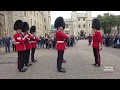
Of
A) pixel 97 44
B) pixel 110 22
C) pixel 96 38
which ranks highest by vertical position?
pixel 110 22

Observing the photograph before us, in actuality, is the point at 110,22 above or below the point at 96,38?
above

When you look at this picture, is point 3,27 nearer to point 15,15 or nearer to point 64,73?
point 15,15

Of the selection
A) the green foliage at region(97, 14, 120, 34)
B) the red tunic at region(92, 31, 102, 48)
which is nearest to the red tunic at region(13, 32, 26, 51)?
the red tunic at region(92, 31, 102, 48)

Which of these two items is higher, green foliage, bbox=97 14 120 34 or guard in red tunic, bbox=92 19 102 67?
green foliage, bbox=97 14 120 34

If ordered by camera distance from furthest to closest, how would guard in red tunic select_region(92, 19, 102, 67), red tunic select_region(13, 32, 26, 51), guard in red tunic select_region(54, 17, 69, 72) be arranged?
guard in red tunic select_region(92, 19, 102, 67)
red tunic select_region(13, 32, 26, 51)
guard in red tunic select_region(54, 17, 69, 72)

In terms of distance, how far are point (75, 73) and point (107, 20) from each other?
190ft

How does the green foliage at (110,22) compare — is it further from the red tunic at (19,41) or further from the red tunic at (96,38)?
the red tunic at (19,41)

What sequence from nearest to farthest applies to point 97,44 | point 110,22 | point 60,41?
point 60,41
point 97,44
point 110,22

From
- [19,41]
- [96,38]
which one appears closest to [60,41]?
[19,41]

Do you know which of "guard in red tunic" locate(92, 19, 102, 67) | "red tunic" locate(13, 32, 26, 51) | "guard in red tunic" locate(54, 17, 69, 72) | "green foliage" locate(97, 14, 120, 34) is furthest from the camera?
"green foliage" locate(97, 14, 120, 34)

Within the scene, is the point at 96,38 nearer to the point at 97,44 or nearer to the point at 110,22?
the point at 97,44

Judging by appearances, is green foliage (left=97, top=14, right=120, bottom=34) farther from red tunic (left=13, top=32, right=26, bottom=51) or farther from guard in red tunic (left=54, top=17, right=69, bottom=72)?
red tunic (left=13, top=32, right=26, bottom=51)

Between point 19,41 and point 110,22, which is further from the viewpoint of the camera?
point 110,22

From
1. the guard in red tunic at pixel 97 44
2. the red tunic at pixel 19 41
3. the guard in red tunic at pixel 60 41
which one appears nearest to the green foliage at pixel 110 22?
the guard in red tunic at pixel 97 44
